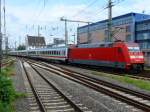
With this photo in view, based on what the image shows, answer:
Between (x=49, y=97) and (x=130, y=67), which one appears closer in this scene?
(x=49, y=97)

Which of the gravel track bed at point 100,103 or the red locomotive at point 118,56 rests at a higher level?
the red locomotive at point 118,56

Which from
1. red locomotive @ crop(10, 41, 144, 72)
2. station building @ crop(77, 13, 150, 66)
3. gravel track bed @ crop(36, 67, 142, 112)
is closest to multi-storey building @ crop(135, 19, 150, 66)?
station building @ crop(77, 13, 150, 66)

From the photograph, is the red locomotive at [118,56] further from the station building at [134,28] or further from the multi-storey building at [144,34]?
the multi-storey building at [144,34]

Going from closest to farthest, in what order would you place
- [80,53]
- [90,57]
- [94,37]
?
[90,57] → [80,53] → [94,37]

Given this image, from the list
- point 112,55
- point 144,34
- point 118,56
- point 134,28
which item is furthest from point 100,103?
point 134,28

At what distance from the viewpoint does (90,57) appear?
126ft

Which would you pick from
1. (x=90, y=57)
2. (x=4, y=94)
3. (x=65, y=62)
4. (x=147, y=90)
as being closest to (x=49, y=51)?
(x=65, y=62)

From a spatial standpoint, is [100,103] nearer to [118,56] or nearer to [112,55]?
[118,56]

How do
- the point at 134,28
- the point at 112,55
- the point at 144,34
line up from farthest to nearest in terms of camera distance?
1. the point at 134,28
2. the point at 144,34
3. the point at 112,55

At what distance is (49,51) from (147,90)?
45110 millimetres

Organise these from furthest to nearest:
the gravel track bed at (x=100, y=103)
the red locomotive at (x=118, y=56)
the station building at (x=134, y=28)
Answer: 1. the station building at (x=134, y=28)
2. the red locomotive at (x=118, y=56)
3. the gravel track bed at (x=100, y=103)

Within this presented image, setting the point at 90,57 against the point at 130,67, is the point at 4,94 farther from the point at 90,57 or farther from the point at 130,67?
the point at 90,57

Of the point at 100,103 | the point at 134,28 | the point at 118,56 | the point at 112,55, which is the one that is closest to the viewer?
the point at 100,103

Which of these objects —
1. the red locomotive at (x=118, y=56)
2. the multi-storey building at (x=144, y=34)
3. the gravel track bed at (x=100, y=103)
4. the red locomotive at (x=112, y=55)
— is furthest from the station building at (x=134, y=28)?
the gravel track bed at (x=100, y=103)
